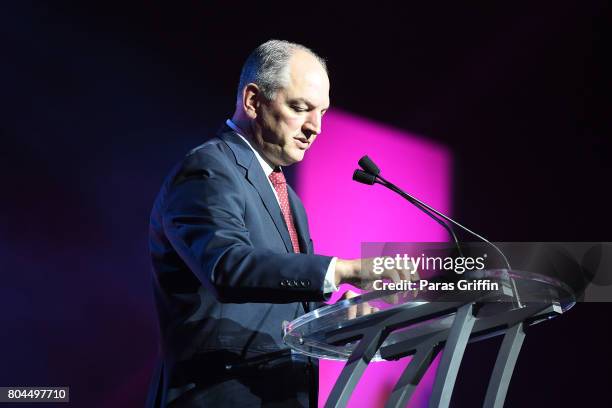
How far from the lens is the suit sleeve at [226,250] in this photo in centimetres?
147

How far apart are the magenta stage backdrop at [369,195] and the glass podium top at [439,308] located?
1734 mm

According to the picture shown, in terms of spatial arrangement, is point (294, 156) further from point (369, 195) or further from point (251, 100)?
point (369, 195)

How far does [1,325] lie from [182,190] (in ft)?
5.19

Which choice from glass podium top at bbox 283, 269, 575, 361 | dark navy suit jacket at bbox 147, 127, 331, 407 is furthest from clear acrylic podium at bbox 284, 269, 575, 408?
dark navy suit jacket at bbox 147, 127, 331, 407

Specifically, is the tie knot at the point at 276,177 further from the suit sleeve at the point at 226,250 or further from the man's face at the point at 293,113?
the suit sleeve at the point at 226,250

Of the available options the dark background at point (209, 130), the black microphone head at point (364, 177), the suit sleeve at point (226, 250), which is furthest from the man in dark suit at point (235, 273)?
the dark background at point (209, 130)

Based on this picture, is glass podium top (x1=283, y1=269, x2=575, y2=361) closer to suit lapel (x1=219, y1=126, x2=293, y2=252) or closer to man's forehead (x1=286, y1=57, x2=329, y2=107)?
suit lapel (x1=219, y1=126, x2=293, y2=252)

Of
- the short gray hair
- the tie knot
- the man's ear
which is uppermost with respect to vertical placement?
the short gray hair

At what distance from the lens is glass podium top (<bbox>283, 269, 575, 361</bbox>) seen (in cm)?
134

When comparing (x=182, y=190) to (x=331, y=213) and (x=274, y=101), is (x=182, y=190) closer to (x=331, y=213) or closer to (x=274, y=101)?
(x=274, y=101)

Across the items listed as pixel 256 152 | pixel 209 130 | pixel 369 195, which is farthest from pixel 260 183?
pixel 369 195

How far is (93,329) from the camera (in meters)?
3.02

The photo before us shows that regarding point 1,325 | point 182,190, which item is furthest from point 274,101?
point 1,325

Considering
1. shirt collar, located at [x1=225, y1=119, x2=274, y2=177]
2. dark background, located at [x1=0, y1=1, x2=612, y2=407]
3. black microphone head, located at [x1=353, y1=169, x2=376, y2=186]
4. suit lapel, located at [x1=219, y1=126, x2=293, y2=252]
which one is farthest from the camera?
dark background, located at [x1=0, y1=1, x2=612, y2=407]
